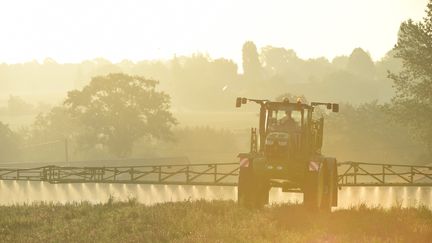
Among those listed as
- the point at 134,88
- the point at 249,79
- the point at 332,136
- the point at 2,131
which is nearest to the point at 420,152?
the point at 332,136

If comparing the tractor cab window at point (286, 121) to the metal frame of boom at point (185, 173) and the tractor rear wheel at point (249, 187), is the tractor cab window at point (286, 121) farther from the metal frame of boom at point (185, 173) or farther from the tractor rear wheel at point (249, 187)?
the metal frame of boom at point (185, 173)

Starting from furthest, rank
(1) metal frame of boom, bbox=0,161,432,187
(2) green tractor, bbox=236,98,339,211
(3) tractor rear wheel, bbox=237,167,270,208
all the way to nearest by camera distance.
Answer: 1. (1) metal frame of boom, bbox=0,161,432,187
2. (3) tractor rear wheel, bbox=237,167,270,208
3. (2) green tractor, bbox=236,98,339,211

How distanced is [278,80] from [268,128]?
403ft

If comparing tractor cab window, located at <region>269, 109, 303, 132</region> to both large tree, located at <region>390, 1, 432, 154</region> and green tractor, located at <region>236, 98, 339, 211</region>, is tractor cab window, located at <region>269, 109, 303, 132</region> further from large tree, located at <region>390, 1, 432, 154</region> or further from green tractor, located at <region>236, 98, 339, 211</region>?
large tree, located at <region>390, 1, 432, 154</region>

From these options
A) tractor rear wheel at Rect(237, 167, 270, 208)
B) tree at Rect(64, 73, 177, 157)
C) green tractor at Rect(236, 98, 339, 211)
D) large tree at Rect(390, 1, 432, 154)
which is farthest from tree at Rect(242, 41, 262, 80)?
tractor rear wheel at Rect(237, 167, 270, 208)

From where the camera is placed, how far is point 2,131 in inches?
2938

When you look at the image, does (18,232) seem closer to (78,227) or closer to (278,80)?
(78,227)

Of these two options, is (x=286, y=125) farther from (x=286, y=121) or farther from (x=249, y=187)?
(x=249, y=187)

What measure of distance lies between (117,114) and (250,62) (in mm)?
98334

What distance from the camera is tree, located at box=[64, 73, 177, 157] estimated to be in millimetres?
66000

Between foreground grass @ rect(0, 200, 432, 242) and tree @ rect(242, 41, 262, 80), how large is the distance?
455 feet

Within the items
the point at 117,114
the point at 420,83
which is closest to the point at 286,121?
the point at 420,83

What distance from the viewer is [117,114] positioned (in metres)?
66.9

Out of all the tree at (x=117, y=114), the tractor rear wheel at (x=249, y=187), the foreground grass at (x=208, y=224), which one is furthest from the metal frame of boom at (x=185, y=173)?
the tree at (x=117, y=114)
